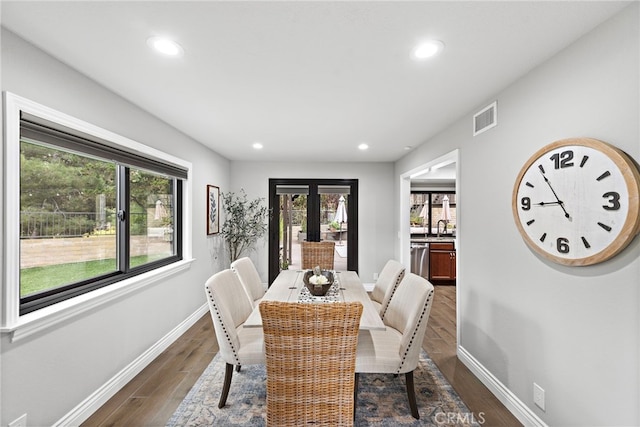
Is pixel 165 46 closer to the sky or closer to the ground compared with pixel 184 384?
closer to the sky

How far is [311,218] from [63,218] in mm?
3971

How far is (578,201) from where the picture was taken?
1600mm

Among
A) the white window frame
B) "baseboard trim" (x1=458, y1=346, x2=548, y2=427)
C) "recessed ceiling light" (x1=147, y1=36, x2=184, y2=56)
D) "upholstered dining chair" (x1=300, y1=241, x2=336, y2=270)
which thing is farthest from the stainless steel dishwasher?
"recessed ceiling light" (x1=147, y1=36, x2=184, y2=56)

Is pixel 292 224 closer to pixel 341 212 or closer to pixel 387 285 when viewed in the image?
pixel 341 212

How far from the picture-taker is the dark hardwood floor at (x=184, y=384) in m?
2.11

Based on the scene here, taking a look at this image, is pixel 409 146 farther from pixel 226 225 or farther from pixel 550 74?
pixel 226 225

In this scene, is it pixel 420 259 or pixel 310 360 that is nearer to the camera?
pixel 310 360

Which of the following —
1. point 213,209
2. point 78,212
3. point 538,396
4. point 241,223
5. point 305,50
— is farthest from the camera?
point 241,223

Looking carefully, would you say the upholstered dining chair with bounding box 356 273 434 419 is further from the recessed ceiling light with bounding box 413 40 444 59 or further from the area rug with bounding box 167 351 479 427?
the recessed ceiling light with bounding box 413 40 444 59

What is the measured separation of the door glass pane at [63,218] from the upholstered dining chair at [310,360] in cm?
155

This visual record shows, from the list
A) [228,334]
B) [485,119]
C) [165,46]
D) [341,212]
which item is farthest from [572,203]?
[341,212]

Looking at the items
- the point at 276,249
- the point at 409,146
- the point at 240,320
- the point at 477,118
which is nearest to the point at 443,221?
the point at 409,146

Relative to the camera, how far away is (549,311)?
184cm

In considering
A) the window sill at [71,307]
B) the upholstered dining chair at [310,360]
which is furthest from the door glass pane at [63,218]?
the upholstered dining chair at [310,360]
